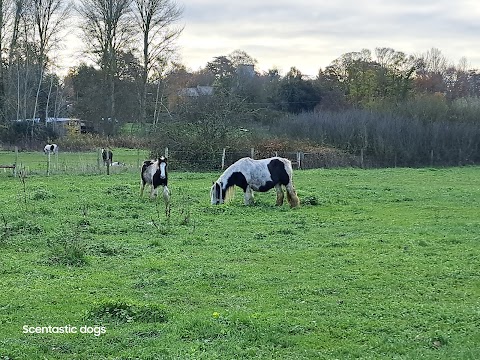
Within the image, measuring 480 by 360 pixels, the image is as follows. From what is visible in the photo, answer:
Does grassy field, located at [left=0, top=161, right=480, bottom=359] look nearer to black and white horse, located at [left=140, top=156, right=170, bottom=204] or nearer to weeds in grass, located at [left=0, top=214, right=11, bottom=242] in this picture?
weeds in grass, located at [left=0, top=214, right=11, bottom=242]

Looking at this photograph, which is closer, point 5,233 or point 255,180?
point 5,233

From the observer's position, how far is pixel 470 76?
74.0 m

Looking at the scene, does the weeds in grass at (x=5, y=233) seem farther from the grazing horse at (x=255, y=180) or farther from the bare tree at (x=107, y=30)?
the bare tree at (x=107, y=30)

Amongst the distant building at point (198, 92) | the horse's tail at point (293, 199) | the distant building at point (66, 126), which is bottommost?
the horse's tail at point (293, 199)

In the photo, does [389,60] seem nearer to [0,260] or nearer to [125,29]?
[125,29]

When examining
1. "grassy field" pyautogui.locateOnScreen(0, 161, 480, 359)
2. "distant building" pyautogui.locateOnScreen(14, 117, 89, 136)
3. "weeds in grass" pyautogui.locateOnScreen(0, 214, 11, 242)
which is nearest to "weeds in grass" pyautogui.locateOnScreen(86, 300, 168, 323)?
"grassy field" pyautogui.locateOnScreen(0, 161, 480, 359)

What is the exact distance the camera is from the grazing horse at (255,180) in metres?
17.2

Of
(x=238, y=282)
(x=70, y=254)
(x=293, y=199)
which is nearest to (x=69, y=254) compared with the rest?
(x=70, y=254)

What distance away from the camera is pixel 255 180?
1742cm

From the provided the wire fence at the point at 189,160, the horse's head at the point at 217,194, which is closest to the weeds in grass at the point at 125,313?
the horse's head at the point at 217,194

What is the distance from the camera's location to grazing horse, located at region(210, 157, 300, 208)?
1717 centimetres

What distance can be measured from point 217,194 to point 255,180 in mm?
1161

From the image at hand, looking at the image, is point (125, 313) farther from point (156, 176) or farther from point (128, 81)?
point (128, 81)

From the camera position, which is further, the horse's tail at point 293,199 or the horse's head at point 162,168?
the horse's head at point 162,168
